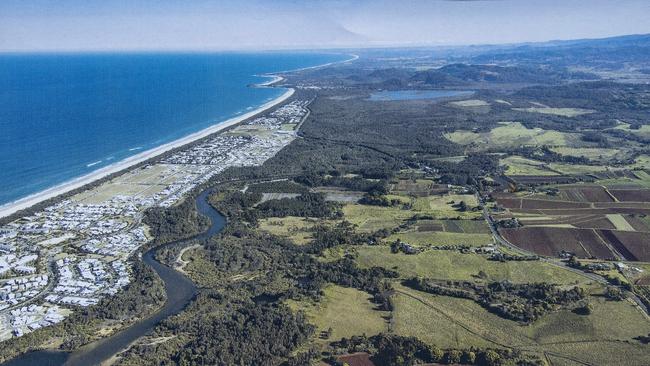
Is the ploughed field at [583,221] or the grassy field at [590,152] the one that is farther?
the grassy field at [590,152]

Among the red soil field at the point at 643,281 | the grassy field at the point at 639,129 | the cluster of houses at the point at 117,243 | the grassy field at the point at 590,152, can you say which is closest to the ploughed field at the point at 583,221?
the red soil field at the point at 643,281

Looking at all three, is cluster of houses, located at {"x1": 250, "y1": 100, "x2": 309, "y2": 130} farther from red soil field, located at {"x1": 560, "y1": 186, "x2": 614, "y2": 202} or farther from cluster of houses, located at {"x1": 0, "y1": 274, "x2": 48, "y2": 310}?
cluster of houses, located at {"x1": 0, "y1": 274, "x2": 48, "y2": 310}

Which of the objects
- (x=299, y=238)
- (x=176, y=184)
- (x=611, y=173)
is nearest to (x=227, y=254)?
(x=299, y=238)

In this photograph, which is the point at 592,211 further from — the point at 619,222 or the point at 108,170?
the point at 108,170

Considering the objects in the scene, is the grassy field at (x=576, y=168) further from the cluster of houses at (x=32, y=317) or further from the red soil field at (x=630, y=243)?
the cluster of houses at (x=32, y=317)

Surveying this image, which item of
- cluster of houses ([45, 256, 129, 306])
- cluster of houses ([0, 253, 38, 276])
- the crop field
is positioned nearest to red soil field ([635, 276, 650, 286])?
the crop field

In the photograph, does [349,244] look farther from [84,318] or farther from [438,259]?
[84,318]
